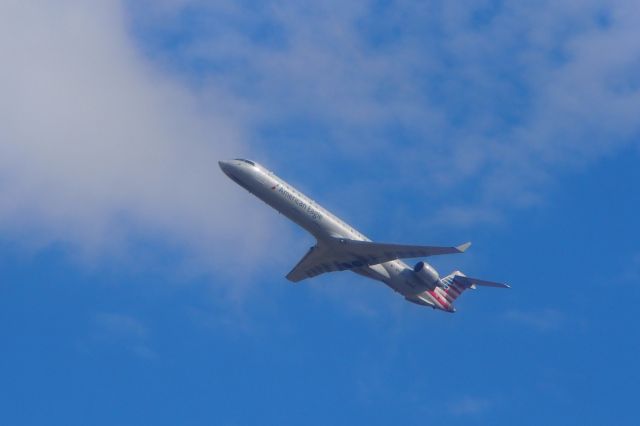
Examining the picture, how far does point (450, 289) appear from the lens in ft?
234

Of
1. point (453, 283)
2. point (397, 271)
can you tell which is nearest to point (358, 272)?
point (397, 271)

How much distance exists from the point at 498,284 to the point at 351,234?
9751 mm

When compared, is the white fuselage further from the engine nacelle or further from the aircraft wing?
the engine nacelle

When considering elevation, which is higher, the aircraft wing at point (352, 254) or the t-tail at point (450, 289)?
the t-tail at point (450, 289)

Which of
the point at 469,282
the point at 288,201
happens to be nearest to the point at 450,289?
the point at 469,282

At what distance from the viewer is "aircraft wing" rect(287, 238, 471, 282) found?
63812 mm

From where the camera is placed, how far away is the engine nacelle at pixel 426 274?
225 ft

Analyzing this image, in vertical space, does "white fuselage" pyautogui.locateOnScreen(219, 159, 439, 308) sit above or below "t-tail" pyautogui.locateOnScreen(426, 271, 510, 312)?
below

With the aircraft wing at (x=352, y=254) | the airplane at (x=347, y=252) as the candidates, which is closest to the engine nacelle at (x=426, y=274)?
the airplane at (x=347, y=252)

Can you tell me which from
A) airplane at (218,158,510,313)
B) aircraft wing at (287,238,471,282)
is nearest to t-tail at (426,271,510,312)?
airplane at (218,158,510,313)

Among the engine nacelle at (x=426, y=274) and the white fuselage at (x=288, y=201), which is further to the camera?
the engine nacelle at (x=426, y=274)

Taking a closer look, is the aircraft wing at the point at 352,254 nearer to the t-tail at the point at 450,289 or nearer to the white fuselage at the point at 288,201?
the white fuselage at the point at 288,201

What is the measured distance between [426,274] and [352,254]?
534 centimetres

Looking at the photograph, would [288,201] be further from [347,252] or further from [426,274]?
[426,274]
